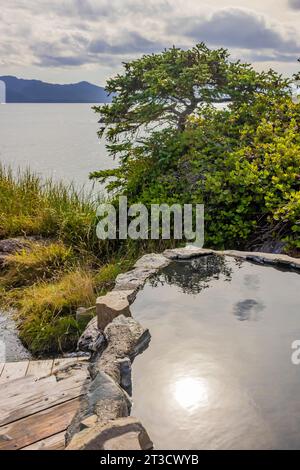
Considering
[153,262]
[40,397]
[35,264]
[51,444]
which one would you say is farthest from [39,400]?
[35,264]

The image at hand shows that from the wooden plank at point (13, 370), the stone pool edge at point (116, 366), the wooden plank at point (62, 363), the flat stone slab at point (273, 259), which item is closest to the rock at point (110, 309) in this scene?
the stone pool edge at point (116, 366)

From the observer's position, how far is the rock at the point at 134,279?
11.0 feet

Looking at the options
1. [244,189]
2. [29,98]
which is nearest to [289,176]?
[244,189]

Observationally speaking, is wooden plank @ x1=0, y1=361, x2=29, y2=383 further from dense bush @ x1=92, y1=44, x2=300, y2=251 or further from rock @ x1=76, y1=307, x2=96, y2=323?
dense bush @ x1=92, y1=44, x2=300, y2=251

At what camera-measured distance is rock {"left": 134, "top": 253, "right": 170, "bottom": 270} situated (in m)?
3.74

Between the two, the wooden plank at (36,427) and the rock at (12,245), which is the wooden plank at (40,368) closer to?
the wooden plank at (36,427)

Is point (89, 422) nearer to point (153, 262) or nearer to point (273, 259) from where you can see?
point (153, 262)

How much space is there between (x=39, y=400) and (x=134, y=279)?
3.65 ft

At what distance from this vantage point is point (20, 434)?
2574 mm

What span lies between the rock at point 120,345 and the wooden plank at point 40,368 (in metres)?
1.01

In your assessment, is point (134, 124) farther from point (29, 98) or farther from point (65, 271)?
point (29, 98)

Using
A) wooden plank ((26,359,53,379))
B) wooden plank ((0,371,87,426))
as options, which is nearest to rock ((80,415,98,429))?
wooden plank ((0,371,87,426))

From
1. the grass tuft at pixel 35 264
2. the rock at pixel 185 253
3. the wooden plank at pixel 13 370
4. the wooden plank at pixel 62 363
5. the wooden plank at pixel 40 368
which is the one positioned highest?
the rock at pixel 185 253
